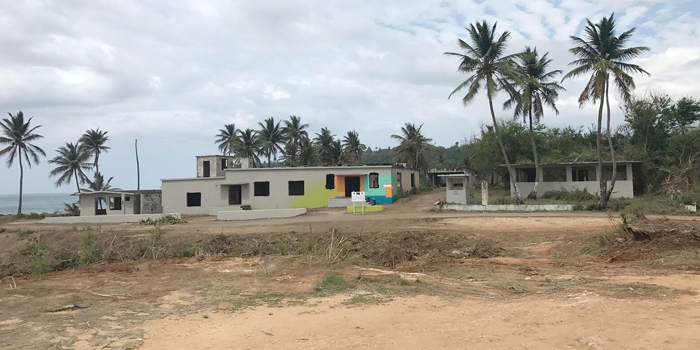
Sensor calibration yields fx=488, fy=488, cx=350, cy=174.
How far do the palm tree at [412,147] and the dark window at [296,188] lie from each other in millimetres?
22073

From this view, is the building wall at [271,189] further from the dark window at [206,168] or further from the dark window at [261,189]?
the dark window at [206,168]

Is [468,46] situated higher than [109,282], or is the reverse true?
[468,46]

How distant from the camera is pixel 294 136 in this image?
5406 cm

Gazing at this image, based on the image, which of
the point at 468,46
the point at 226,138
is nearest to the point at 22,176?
the point at 226,138

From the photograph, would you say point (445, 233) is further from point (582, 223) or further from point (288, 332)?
point (288, 332)

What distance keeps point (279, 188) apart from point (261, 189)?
1.40m

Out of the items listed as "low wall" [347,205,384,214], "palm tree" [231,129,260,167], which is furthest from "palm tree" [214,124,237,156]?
"low wall" [347,205,384,214]

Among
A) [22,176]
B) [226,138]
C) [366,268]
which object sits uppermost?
[226,138]

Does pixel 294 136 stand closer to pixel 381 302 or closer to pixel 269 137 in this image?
pixel 269 137

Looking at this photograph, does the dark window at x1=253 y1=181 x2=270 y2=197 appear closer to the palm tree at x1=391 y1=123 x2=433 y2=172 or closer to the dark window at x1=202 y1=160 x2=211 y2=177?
the dark window at x1=202 y1=160 x2=211 y2=177

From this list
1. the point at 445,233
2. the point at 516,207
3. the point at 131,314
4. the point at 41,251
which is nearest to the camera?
the point at 131,314

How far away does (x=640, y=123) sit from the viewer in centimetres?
3747

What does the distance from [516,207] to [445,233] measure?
10.6m

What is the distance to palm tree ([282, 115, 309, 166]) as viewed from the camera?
5369 centimetres
